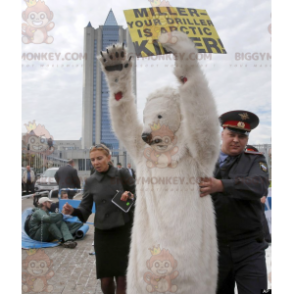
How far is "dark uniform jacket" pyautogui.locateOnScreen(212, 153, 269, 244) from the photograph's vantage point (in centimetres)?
162

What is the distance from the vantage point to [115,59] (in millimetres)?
1690

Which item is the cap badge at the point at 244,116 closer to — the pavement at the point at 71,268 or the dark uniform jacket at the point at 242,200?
the dark uniform jacket at the point at 242,200

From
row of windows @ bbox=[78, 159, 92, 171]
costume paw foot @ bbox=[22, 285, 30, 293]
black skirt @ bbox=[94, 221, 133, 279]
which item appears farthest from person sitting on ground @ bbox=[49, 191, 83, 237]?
costume paw foot @ bbox=[22, 285, 30, 293]

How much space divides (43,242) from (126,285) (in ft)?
2.52

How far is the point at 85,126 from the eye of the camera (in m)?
2.01

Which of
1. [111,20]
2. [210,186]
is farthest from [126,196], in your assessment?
[111,20]

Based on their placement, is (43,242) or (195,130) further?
(43,242)

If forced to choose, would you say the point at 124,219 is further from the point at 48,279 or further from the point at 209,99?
the point at 209,99

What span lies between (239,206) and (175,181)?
438 mm

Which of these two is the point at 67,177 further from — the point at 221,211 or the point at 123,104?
the point at 221,211

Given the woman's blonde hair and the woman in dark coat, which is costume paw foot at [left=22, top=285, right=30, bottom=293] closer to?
the woman in dark coat

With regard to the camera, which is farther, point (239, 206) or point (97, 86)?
point (97, 86)

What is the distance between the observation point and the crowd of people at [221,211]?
162 cm
